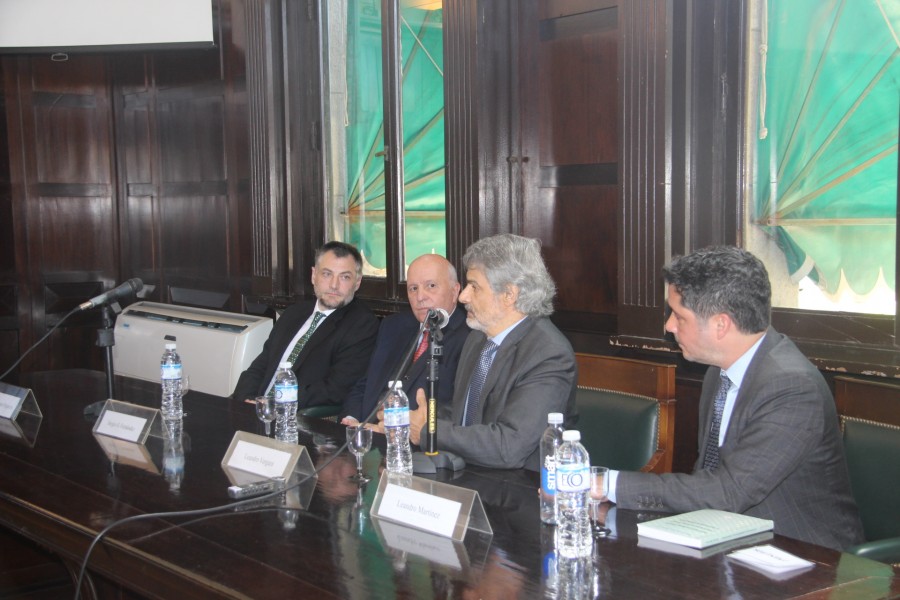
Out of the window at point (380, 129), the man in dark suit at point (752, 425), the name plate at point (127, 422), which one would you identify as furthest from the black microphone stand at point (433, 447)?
the window at point (380, 129)

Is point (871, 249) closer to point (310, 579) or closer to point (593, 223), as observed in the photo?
point (593, 223)

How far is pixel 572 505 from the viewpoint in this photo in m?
1.63

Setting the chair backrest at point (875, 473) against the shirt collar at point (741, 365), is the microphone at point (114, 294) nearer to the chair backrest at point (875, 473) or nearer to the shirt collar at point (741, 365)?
the shirt collar at point (741, 365)

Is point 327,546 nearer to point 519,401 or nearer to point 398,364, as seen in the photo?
point 519,401

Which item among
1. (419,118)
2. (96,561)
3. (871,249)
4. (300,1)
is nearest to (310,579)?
(96,561)

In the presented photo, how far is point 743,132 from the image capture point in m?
3.05

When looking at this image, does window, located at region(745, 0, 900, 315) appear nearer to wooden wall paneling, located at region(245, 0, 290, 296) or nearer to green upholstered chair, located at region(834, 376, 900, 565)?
green upholstered chair, located at region(834, 376, 900, 565)

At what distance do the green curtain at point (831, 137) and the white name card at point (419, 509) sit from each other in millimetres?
1628

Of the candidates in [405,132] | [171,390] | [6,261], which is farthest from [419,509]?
[6,261]

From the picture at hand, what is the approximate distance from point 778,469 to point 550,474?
0.50 meters

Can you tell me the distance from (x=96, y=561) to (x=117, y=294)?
4.42 ft

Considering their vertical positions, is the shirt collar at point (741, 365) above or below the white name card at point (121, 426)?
above

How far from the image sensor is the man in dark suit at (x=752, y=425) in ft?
6.25

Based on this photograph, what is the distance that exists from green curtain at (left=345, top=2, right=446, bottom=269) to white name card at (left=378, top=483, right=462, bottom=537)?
2425 mm
